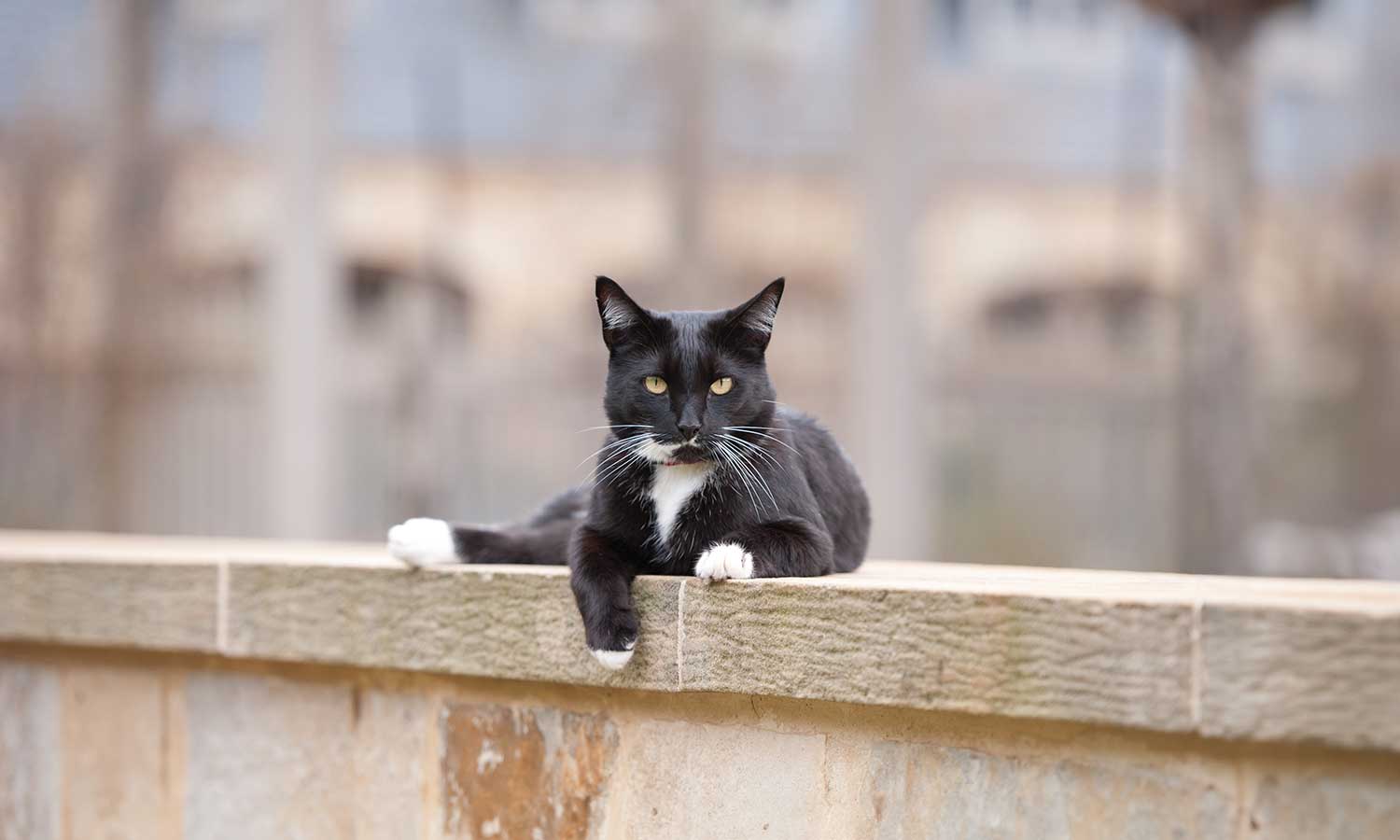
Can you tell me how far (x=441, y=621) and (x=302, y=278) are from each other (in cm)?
344

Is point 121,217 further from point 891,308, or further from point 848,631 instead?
point 848,631

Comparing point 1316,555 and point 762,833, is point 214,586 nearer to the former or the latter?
point 762,833

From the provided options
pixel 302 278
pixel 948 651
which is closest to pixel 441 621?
pixel 948 651

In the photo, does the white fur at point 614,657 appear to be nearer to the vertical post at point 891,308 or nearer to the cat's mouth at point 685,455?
the cat's mouth at point 685,455

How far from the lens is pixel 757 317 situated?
2207 mm

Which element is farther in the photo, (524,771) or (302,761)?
(302,761)

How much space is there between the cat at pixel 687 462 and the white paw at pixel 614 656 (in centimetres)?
7

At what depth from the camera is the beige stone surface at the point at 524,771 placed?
210 cm

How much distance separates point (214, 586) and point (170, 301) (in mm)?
3686

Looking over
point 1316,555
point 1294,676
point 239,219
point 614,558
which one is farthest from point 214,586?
point 1316,555

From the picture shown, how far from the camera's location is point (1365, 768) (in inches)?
61.9

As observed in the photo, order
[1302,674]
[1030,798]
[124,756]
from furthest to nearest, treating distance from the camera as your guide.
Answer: [124,756]
[1030,798]
[1302,674]

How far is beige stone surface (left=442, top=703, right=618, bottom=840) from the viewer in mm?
2096

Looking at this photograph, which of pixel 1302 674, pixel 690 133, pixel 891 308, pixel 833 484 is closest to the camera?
pixel 1302 674
